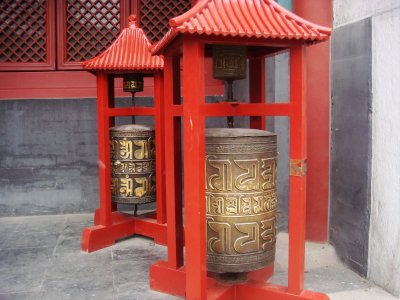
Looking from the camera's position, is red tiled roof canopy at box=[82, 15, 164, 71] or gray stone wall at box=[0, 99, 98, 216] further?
gray stone wall at box=[0, 99, 98, 216]

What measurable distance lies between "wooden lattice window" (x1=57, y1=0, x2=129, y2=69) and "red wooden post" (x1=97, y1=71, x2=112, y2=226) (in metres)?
1.62

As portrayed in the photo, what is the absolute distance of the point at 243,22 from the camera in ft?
9.97

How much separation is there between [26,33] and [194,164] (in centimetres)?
445

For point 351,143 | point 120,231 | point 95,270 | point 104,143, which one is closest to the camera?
point 351,143

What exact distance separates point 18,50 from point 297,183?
4887mm

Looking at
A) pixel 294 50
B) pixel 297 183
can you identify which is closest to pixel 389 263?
pixel 297 183

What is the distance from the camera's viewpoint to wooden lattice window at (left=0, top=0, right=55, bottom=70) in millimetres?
6500

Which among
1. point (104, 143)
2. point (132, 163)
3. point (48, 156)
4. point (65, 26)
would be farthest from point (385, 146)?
point (65, 26)

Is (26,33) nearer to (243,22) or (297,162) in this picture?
(243,22)

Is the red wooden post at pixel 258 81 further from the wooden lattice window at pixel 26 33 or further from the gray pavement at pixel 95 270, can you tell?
the wooden lattice window at pixel 26 33

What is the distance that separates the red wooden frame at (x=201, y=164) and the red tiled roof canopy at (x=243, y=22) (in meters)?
0.12

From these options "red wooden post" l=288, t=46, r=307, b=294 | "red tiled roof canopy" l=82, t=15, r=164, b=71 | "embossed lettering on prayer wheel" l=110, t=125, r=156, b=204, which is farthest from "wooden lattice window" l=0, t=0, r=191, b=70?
"red wooden post" l=288, t=46, r=307, b=294

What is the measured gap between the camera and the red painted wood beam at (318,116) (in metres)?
4.60

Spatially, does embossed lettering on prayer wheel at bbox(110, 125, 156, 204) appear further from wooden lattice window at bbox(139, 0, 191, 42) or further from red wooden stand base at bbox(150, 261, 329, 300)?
wooden lattice window at bbox(139, 0, 191, 42)
